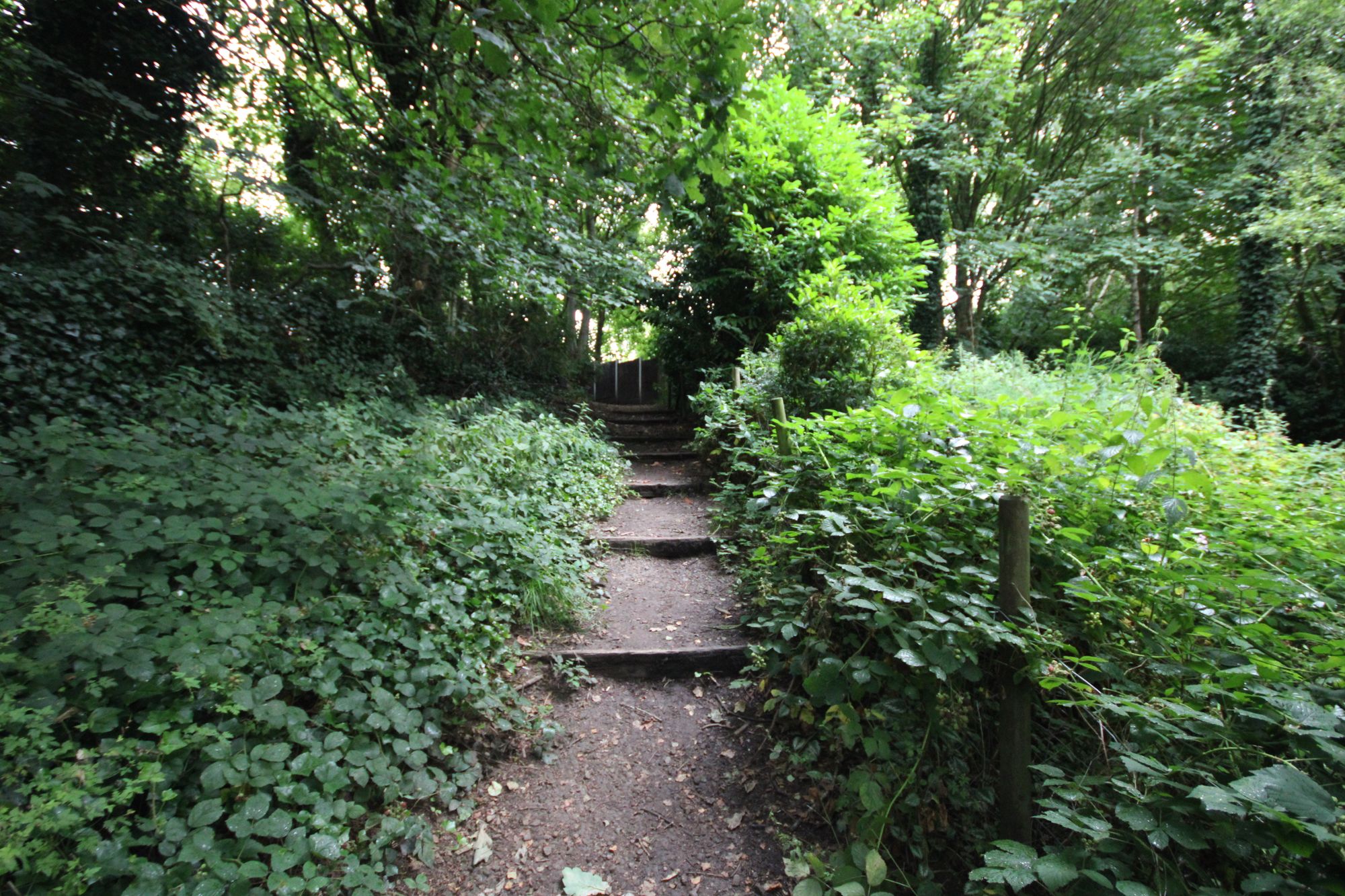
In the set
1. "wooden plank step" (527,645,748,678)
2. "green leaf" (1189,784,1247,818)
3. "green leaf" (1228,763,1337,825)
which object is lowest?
"wooden plank step" (527,645,748,678)

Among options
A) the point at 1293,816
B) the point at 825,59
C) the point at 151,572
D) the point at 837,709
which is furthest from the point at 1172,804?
the point at 825,59

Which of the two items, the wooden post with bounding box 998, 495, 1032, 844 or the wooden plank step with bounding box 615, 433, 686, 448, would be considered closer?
the wooden post with bounding box 998, 495, 1032, 844

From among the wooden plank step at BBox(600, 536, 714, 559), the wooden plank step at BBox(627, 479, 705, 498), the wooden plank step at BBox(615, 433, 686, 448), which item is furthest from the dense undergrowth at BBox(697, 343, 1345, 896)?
the wooden plank step at BBox(615, 433, 686, 448)

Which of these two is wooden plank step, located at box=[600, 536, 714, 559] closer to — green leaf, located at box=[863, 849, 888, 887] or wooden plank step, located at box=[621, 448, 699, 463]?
green leaf, located at box=[863, 849, 888, 887]

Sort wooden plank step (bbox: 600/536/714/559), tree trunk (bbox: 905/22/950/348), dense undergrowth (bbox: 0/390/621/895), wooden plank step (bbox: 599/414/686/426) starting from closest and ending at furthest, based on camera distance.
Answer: dense undergrowth (bbox: 0/390/621/895) → wooden plank step (bbox: 600/536/714/559) → wooden plank step (bbox: 599/414/686/426) → tree trunk (bbox: 905/22/950/348)

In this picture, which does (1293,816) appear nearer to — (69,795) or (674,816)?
(674,816)

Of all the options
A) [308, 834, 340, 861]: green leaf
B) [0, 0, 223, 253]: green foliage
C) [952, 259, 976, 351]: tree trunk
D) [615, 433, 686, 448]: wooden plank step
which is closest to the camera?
[308, 834, 340, 861]: green leaf

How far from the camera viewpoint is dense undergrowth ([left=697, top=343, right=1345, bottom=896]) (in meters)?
1.24

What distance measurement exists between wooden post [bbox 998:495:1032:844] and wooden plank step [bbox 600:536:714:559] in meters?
3.01

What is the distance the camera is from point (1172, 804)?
1.24 metres

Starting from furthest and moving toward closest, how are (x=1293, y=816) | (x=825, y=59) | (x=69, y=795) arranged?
(x=825, y=59), (x=69, y=795), (x=1293, y=816)

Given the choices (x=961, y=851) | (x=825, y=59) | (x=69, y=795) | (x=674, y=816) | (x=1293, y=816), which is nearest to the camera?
(x=1293, y=816)

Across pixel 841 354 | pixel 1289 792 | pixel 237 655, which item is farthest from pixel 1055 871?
pixel 841 354

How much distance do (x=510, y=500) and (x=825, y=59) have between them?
12246 millimetres
